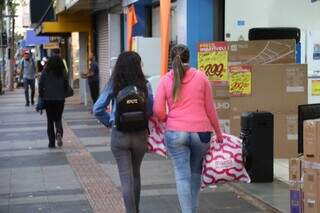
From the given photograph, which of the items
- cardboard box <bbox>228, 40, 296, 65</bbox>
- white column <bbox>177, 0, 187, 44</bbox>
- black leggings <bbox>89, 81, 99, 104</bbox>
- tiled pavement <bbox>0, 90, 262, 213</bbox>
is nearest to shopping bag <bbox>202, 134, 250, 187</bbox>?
tiled pavement <bbox>0, 90, 262, 213</bbox>

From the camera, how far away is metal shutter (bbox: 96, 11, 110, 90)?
2162cm

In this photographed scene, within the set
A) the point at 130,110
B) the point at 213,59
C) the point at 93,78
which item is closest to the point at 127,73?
the point at 130,110

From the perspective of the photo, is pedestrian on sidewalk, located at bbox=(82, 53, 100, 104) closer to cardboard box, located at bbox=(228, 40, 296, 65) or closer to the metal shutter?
the metal shutter

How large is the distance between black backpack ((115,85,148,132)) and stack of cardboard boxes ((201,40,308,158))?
3.80 meters

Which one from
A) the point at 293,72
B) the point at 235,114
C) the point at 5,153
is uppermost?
the point at 293,72

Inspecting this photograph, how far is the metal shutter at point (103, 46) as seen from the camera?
2162 cm

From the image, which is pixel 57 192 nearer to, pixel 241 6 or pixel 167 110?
pixel 167 110

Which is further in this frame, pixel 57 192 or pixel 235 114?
pixel 235 114

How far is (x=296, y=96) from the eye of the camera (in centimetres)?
991

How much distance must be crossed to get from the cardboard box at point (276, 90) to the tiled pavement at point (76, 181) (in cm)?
158

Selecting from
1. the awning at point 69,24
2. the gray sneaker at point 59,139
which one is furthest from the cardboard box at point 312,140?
the awning at point 69,24

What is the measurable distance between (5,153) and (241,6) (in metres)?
5.00

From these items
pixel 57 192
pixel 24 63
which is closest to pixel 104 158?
pixel 57 192

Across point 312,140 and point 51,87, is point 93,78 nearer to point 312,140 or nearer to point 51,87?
point 51,87
